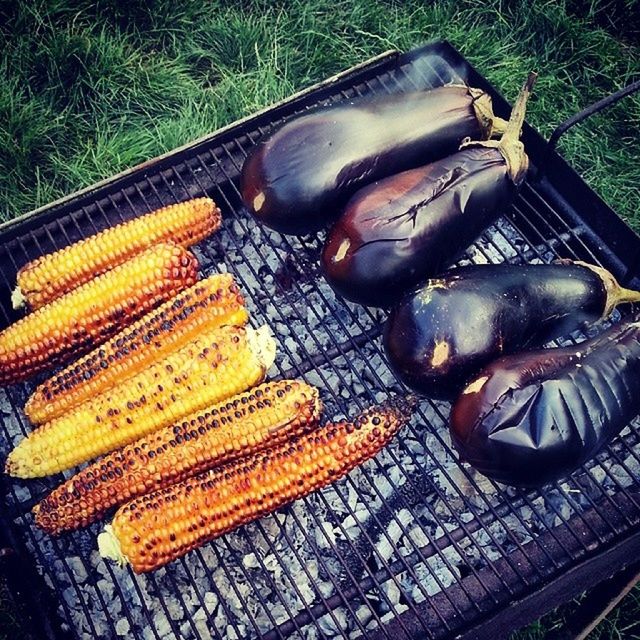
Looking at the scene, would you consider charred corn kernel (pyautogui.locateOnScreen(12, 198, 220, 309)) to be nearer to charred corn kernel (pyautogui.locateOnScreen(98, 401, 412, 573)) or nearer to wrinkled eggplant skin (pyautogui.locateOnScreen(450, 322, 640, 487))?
charred corn kernel (pyautogui.locateOnScreen(98, 401, 412, 573))

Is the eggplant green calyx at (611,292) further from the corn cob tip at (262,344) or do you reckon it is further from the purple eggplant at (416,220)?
the corn cob tip at (262,344)

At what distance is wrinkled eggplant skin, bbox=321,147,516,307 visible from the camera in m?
2.27

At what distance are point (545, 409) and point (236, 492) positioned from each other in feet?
3.16

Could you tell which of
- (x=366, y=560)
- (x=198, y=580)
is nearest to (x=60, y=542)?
(x=198, y=580)

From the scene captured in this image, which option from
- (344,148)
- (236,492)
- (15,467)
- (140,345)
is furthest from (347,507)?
(344,148)

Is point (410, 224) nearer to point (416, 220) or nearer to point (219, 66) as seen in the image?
point (416, 220)

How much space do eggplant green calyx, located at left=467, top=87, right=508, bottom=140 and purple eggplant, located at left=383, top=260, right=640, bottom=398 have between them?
616mm

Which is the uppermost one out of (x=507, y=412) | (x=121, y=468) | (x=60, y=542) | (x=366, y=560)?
(x=507, y=412)

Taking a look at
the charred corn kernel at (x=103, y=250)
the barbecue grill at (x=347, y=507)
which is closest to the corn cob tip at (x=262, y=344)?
the barbecue grill at (x=347, y=507)

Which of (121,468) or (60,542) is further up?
(121,468)

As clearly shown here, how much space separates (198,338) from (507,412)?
40.7 inches

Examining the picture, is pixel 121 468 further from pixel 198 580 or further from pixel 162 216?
pixel 162 216

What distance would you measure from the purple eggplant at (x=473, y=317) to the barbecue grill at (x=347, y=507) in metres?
0.27

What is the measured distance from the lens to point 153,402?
7.35ft
